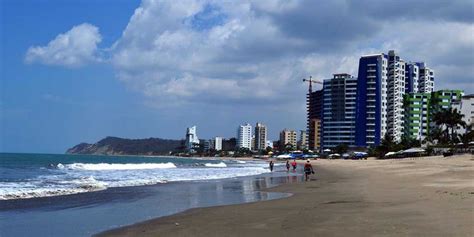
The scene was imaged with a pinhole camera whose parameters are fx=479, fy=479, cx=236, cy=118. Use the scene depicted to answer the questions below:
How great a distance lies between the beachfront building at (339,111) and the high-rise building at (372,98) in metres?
9.98

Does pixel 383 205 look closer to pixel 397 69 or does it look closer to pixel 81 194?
pixel 81 194

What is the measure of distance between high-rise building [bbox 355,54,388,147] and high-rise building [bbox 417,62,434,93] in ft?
83.1

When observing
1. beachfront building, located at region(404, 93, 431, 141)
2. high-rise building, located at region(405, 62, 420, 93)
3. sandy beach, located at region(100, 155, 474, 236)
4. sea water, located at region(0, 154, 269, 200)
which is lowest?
sea water, located at region(0, 154, 269, 200)

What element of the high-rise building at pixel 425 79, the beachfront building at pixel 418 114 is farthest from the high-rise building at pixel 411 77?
the beachfront building at pixel 418 114

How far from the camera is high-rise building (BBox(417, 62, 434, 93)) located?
187750mm

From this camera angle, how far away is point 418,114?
15900cm

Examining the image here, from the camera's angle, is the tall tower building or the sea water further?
the tall tower building

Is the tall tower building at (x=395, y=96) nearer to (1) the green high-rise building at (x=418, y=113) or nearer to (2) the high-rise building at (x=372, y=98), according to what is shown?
(2) the high-rise building at (x=372, y=98)

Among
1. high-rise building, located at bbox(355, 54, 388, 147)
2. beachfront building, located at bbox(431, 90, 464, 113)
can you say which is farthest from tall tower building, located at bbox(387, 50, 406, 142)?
beachfront building, located at bbox(431, 90, 464, 113)

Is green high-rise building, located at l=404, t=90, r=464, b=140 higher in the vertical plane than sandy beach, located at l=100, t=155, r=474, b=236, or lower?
higher

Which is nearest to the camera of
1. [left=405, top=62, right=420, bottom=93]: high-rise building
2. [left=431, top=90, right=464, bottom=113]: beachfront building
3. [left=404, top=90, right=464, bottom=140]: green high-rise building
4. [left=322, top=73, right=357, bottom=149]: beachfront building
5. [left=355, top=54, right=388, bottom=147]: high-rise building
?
[left=431, top=90, right=464, bottom=113]: beachfront building

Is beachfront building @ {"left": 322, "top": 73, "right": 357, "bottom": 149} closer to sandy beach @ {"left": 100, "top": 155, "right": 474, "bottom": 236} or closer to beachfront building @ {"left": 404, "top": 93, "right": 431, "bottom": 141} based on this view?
beachfront building @ {"left": 404, "top": 93, "right": 431, "bottom": 141}

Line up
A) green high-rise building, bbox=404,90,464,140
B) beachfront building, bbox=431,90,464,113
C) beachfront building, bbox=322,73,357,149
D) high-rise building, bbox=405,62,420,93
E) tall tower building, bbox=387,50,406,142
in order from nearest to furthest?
beachfront building, bbox=431,90,464,113 < green high-rise building, bbox=404,90,464,140 < tall tower building, bbox=387,50,406,142 < high-rise building, bbox=405,62,420,93 < beachfront building, bbox=322,73,357,149

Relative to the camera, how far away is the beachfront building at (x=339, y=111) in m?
185
